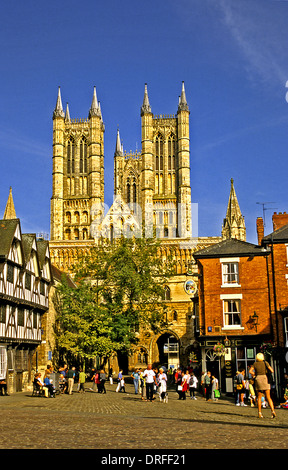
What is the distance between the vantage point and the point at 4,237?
30609 millimetres

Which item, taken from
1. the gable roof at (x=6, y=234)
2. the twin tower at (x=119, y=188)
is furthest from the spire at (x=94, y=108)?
the gable roof at (x=6, y=234)

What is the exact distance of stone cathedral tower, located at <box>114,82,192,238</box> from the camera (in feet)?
310

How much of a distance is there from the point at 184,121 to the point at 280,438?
92.7 metres

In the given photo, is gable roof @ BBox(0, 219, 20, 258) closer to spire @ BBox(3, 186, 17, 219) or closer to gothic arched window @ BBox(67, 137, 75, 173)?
spire @ BBox(3, 186, 17, 219)

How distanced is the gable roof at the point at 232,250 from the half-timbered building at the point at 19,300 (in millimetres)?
9826

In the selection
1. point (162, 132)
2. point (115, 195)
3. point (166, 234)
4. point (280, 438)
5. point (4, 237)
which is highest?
point (162, 132)

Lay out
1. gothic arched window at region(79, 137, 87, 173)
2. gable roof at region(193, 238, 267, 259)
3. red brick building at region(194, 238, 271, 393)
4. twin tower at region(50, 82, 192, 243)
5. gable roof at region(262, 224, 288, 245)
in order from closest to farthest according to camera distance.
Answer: red brick building at region(194, 238, 271, 393) → gable roof at region(262, 224, 288, 245) → gable roof at region(193, 238, 267, 259) → twin tower at region(50, 82, 192, 243) → gothic arched window at region(79, 137, 87, 173)

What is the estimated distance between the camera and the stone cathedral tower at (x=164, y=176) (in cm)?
9438

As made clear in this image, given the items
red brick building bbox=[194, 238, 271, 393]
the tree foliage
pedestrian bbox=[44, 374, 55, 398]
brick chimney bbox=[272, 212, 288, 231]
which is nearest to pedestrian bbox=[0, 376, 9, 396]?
pedestrian bbox=[44, 374, 55, 398]

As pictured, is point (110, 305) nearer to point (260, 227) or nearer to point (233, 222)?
point (260, 227)

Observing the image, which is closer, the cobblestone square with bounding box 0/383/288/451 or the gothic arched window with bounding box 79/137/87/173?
the cobblestone square with bounding box 0/383/288/451

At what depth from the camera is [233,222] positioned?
3460 inches
